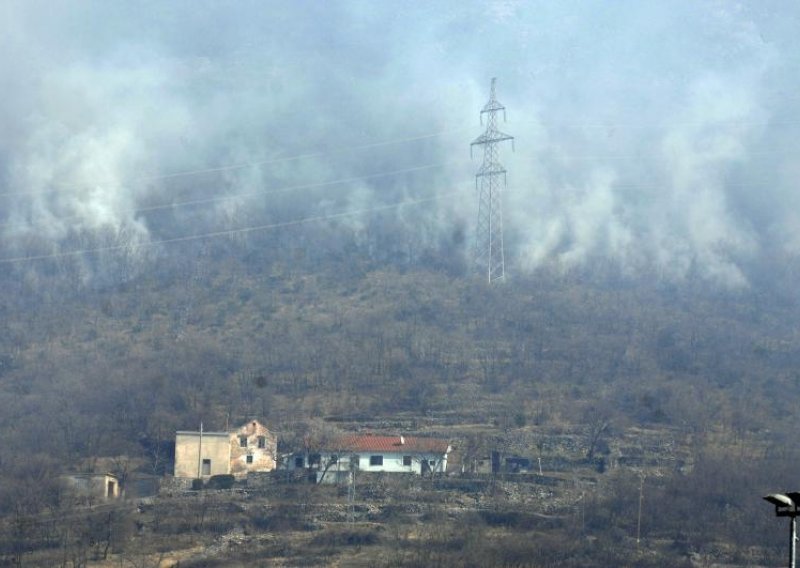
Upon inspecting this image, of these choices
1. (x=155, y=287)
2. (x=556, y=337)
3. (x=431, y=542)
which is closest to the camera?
(x=431, y=542)

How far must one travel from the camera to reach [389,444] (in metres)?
68.2

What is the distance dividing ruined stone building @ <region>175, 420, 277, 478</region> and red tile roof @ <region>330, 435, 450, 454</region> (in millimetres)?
3969

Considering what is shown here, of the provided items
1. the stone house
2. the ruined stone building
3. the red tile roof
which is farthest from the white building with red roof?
the stone house

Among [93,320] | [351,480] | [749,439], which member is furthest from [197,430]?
[749,439]

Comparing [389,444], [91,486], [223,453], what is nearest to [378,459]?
[389,444]

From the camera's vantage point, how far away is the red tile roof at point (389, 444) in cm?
6750

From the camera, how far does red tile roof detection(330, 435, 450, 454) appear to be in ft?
221

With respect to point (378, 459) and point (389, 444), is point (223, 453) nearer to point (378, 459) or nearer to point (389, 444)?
point (378, 459)

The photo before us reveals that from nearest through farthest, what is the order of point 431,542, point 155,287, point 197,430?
point 431,542 → point 197,430 → point 155,287

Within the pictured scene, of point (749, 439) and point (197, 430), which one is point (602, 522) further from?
point (197, 430)

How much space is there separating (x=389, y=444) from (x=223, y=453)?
8.34 m

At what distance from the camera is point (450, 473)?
66.5 m

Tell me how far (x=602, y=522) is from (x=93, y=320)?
42393mm

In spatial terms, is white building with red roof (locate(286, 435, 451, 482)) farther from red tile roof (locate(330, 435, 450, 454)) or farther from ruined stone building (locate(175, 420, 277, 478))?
ruined stone building (locate(175, 420, 277, 478))
